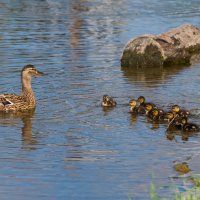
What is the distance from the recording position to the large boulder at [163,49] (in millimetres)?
16703

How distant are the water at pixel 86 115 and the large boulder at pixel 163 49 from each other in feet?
1.18

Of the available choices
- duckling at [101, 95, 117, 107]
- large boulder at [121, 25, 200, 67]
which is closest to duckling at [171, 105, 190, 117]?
duckling at [101, 95, 117, 107]

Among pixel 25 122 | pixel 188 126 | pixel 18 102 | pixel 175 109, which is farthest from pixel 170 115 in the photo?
pixel 18 102

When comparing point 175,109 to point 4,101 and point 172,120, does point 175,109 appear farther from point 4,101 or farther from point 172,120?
point 4,101

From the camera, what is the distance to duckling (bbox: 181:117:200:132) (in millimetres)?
11242

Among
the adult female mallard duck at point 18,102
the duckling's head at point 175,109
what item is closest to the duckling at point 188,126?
the duckling's head at point 175,109

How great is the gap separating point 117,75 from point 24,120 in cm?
353

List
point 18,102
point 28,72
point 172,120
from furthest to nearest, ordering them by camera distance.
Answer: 1. point 28,72
2. point 18,102
3. point 172,120

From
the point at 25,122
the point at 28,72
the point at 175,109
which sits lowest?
the point at 25,122

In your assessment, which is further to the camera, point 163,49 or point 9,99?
point 163,49

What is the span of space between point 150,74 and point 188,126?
473 centimetres

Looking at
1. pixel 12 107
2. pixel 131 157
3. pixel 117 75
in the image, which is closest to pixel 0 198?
pixel 131 157

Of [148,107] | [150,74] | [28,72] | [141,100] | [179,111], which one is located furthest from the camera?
[150,74]

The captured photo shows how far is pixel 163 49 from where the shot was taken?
16.9 metres
